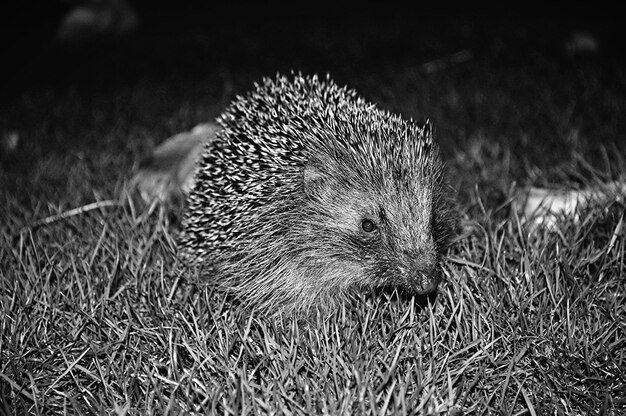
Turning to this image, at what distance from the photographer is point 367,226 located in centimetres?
292

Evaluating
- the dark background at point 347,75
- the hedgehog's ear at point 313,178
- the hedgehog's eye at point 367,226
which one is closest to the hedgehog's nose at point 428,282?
the hedgehog's eye at point 367,226

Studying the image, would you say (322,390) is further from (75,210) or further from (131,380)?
(75,210)

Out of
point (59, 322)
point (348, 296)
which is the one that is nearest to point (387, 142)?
point (348, 296)

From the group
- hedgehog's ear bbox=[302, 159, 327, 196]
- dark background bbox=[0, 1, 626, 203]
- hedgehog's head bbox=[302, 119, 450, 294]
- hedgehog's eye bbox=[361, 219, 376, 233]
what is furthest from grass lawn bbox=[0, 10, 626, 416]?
hedgehog's ear bbox=[302, 159, 327, 196]

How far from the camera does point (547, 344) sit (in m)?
2.70

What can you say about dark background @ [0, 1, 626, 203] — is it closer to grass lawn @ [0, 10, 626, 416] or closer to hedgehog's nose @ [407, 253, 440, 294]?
grass lawn @ [0, 10, 626, 416]

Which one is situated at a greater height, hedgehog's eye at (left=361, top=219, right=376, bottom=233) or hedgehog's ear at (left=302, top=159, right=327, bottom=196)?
hedgehog's ear at (left=302, top=159, right=327, bottom=196)

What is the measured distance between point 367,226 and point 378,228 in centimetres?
7

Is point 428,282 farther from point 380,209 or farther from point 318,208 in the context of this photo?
point 318,208

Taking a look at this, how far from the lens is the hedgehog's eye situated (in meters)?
2.91

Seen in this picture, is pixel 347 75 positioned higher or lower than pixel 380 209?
lower

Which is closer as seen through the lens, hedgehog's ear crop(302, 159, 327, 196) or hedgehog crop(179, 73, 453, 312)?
hedgehog crop(179, 73, 453, 312)

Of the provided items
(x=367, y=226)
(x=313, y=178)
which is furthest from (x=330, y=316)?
(x=313, y=178)

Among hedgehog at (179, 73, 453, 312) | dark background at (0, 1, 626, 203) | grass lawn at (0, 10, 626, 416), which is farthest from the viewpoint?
dark background at (0, 1, 626, 203)
